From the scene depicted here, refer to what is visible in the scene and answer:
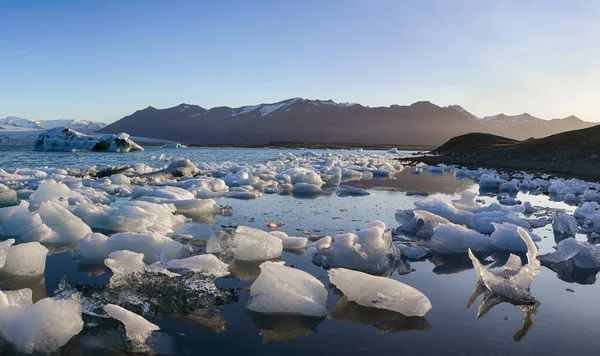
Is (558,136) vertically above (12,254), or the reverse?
(558,136)

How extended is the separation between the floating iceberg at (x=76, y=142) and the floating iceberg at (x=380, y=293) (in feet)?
131

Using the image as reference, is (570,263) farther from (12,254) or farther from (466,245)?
(12,254)

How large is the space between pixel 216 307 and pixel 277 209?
4.18 metres

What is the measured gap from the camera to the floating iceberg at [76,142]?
39031mm

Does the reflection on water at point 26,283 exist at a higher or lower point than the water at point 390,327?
lower

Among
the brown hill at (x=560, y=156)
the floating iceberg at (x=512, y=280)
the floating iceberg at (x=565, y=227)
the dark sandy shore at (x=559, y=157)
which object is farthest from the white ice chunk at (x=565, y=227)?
the brown hill at (x=560, y=156)

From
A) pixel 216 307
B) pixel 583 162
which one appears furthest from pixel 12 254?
pixel 583 162

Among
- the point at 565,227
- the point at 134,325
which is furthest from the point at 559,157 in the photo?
the point at 134,325

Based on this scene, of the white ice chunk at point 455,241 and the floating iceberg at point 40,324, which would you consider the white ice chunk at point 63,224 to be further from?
the white ice chunk at point 455,241

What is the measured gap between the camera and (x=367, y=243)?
147 inches

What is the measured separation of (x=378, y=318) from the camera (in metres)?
2.62

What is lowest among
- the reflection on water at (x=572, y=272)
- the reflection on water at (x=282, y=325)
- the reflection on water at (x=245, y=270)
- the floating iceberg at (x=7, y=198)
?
the floating iceberg at (x=7, y=198)

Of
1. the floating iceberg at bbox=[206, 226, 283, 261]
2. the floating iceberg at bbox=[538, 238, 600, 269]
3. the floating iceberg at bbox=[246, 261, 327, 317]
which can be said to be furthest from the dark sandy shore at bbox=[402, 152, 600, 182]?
the floating iceberg at bbox=[246, 261, 327, 317]

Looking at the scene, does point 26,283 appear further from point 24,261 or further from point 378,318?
point 378,318
